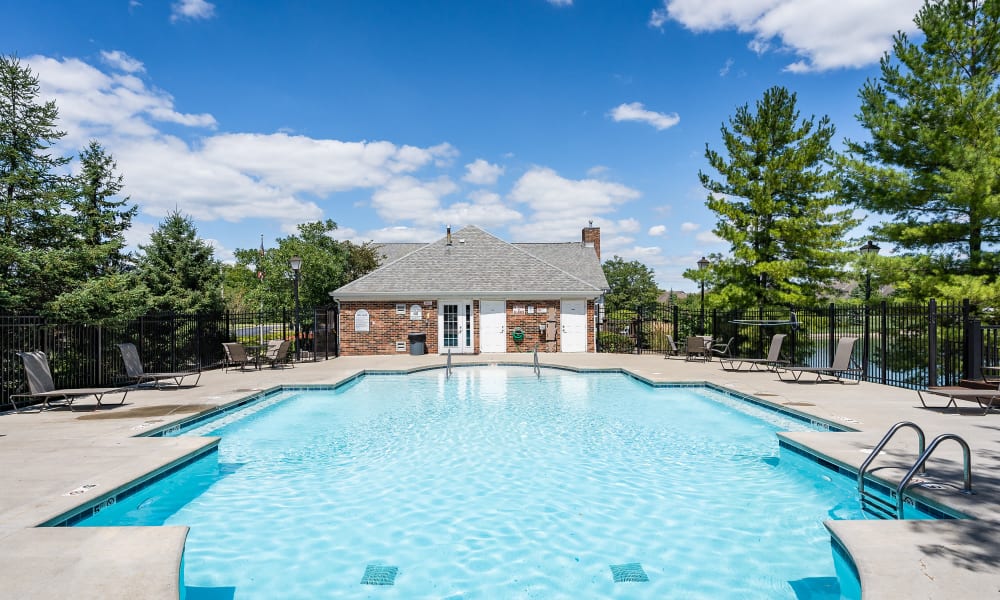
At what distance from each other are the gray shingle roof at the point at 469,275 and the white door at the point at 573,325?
0.52 meters

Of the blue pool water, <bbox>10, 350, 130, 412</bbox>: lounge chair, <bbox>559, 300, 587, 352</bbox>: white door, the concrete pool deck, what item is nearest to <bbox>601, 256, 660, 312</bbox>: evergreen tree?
<bbox>559, 300, 587, 352</bbox>: white door

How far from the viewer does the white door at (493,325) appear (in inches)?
893

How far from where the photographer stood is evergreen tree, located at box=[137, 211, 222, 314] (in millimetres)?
18688

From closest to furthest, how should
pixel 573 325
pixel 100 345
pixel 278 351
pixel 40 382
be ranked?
pixel 40 382
pixel 100 345
pixel 278 351
pixel 573 325

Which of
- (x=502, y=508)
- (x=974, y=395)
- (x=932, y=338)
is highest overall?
(x=932, y=338)

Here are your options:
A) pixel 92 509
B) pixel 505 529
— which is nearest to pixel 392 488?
pixel 505 529

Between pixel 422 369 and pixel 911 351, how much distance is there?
14388mm

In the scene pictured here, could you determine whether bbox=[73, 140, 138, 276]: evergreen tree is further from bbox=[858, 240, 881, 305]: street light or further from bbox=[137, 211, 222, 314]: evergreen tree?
bbox=[858, 240, 881, 305]: street light

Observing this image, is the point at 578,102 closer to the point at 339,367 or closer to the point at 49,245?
the point at 339,367

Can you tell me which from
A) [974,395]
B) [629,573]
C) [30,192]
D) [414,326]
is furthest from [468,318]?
[629,573]

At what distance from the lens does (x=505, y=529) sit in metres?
5.17

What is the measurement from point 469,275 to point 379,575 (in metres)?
20.2

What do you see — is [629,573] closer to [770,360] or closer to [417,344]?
[770,360]

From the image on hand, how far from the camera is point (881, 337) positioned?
13664mm
